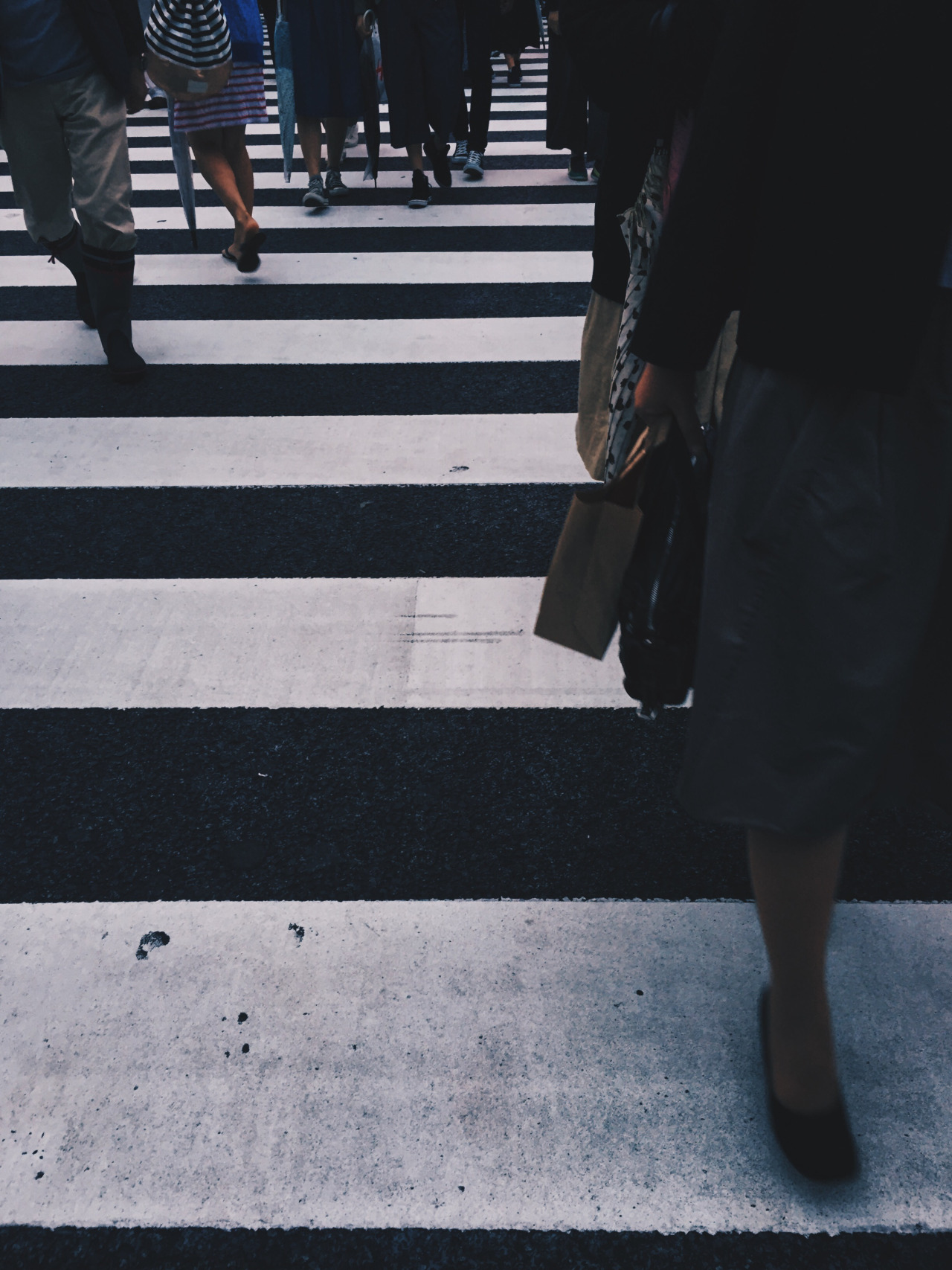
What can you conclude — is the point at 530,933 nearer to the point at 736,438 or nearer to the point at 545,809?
the point at 545,809

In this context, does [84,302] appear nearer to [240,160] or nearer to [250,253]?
[250,253]

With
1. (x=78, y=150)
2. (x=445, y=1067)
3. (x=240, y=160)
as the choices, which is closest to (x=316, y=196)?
(x=240, y=160)

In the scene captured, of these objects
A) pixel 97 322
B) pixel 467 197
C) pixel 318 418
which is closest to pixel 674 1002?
pixel 318 418

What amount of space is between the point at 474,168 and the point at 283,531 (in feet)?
17.3

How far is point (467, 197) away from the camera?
696 cm

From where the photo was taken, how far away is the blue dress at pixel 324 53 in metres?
6.31

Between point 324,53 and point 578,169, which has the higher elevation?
point 324,53

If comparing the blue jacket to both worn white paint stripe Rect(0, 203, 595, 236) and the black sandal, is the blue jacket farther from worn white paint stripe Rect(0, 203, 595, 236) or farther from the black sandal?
worn white paint stripe Rect(0, 203, 595, 236)

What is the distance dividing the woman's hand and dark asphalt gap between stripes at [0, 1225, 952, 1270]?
1.04m

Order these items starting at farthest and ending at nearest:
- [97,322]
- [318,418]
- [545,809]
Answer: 1. [97,322]
2. [318,418]
3. [545,809]

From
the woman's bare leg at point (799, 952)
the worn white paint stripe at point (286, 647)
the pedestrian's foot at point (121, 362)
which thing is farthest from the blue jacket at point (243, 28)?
the woman's bare leg at point (799, 952)

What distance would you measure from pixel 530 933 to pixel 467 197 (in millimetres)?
6129

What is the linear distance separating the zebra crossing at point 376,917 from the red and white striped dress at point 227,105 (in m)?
2.33

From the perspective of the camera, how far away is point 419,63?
665cm
